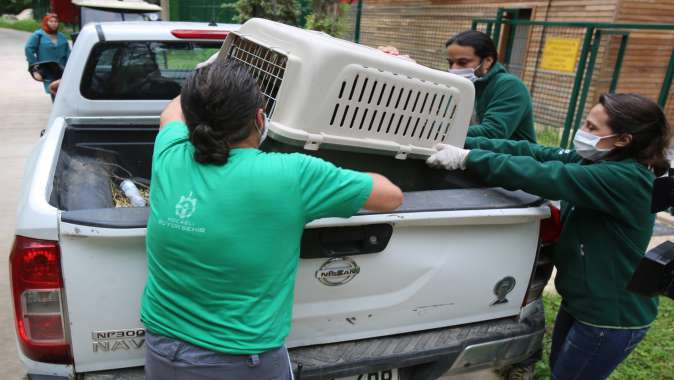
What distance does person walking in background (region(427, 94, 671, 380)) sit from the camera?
204 cm

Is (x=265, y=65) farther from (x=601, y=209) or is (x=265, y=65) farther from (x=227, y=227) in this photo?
(x=601, y=209)

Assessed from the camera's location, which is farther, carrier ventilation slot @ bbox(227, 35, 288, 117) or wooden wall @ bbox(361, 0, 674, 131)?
wooden wall @ bbox(361, 0, 674, 131)

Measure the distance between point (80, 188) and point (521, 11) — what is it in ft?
34.6

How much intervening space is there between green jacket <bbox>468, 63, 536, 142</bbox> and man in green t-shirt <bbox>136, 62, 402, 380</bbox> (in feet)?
5.85

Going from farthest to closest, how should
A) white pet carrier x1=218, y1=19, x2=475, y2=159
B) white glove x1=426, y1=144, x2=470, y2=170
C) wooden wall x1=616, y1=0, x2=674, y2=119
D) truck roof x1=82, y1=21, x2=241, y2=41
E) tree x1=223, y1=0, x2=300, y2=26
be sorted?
tree x1=223, y1=0, x2=300, y2=26, wooden wall x1=616, y1=0, x2=674, y2=119, truck roof x1=82, y1=21, x2=241, y2=41, white glove x1=426, y1=144, x2=470, y2=170, white pet carrier x1=218, y1=19, x2=475, y2=159

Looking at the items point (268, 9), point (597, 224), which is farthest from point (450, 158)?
point (268, 9)

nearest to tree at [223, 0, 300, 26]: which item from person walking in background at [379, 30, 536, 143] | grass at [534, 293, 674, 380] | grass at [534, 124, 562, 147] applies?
grass at [534, 124, 562, 147]

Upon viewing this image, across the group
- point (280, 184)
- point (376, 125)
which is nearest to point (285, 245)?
point (280, 184)

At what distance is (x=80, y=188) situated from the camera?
2430 millimetres

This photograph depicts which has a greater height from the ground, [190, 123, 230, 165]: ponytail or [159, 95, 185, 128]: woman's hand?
[190, 123, 230, 165]: ponytail

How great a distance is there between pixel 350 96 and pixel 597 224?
114 centimetres

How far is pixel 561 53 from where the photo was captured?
7270 mm

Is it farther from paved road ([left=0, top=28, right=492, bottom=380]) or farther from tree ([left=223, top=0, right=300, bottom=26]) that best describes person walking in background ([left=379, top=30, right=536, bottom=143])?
tree ([left=223, top=0, right=300, bottom=26])

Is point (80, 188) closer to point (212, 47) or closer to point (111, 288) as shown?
point (111, 288)
